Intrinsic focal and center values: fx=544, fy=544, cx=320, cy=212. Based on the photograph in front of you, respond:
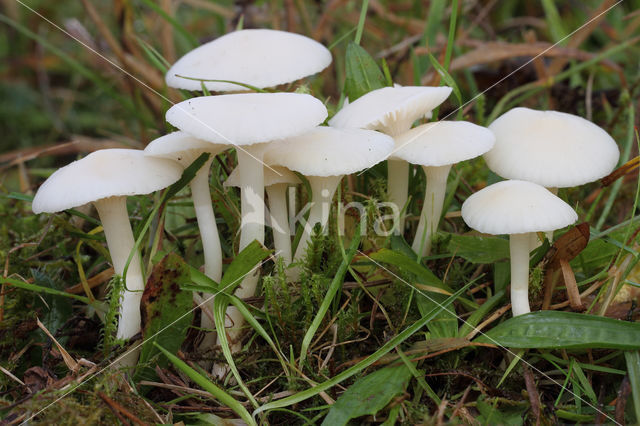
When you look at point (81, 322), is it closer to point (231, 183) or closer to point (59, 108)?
point (231, 183)

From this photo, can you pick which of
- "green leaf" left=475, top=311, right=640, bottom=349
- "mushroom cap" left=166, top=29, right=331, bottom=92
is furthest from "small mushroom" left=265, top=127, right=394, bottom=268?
"green leaf" left=475, top=311, right=640, bottom=349

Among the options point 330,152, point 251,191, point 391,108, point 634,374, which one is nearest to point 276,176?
point 251,191

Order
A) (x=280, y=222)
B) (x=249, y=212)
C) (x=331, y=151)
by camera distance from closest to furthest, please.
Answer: (x=331, y=151) < (x=249, y=212) < (x=280, y=222)

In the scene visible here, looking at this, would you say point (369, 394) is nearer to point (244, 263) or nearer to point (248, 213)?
point (244, 263)

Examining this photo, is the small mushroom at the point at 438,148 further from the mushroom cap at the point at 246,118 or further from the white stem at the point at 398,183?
the mushroom cap at the point at 246,118

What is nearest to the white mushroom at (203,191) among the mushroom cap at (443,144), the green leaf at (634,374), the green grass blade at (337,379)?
the green grass blade at (337,379)

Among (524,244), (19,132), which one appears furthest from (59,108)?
(524,244)

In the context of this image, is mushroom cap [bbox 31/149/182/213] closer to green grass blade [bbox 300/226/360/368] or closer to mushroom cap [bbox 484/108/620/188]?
green grass blade [bbox 300/226/360/368]
